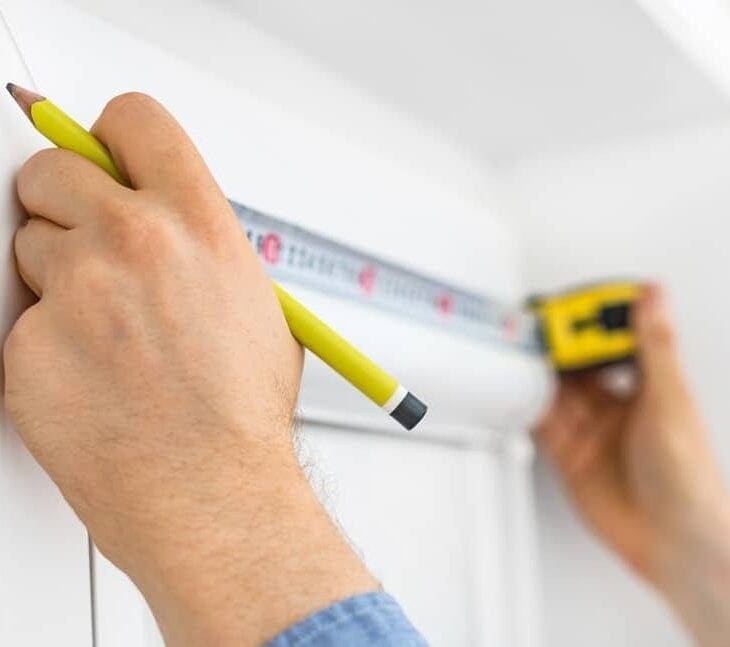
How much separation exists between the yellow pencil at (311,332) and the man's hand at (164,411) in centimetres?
1

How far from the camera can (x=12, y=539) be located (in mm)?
540

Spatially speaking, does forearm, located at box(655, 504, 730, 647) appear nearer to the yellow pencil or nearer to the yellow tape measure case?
the yellow tape measure case

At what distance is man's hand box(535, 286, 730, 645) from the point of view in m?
1.02

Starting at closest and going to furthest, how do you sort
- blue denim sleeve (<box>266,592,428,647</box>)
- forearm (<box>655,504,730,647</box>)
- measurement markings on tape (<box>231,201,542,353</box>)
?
blue denim sleeve (<box>266,592,428,647</box>), measurement markings on tape (<box>231,201,542,353</box>), forearm (<box>655,504,730,647</box>)

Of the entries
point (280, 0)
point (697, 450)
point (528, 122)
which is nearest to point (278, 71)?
point (280, 0)

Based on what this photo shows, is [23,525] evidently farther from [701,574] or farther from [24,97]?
[701,574]

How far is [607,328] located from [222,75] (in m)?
0.46

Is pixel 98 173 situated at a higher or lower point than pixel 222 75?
lower

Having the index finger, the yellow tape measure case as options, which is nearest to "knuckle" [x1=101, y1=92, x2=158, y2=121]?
the index finger

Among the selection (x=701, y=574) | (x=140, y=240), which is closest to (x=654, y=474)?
(x=701, y=574)

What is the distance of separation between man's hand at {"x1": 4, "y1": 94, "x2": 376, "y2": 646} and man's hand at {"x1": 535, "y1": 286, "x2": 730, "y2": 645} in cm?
57

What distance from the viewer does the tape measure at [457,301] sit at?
28.5 inches

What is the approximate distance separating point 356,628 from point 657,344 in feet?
1.96

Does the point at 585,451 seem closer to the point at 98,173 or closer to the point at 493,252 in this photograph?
the point at 493,252
